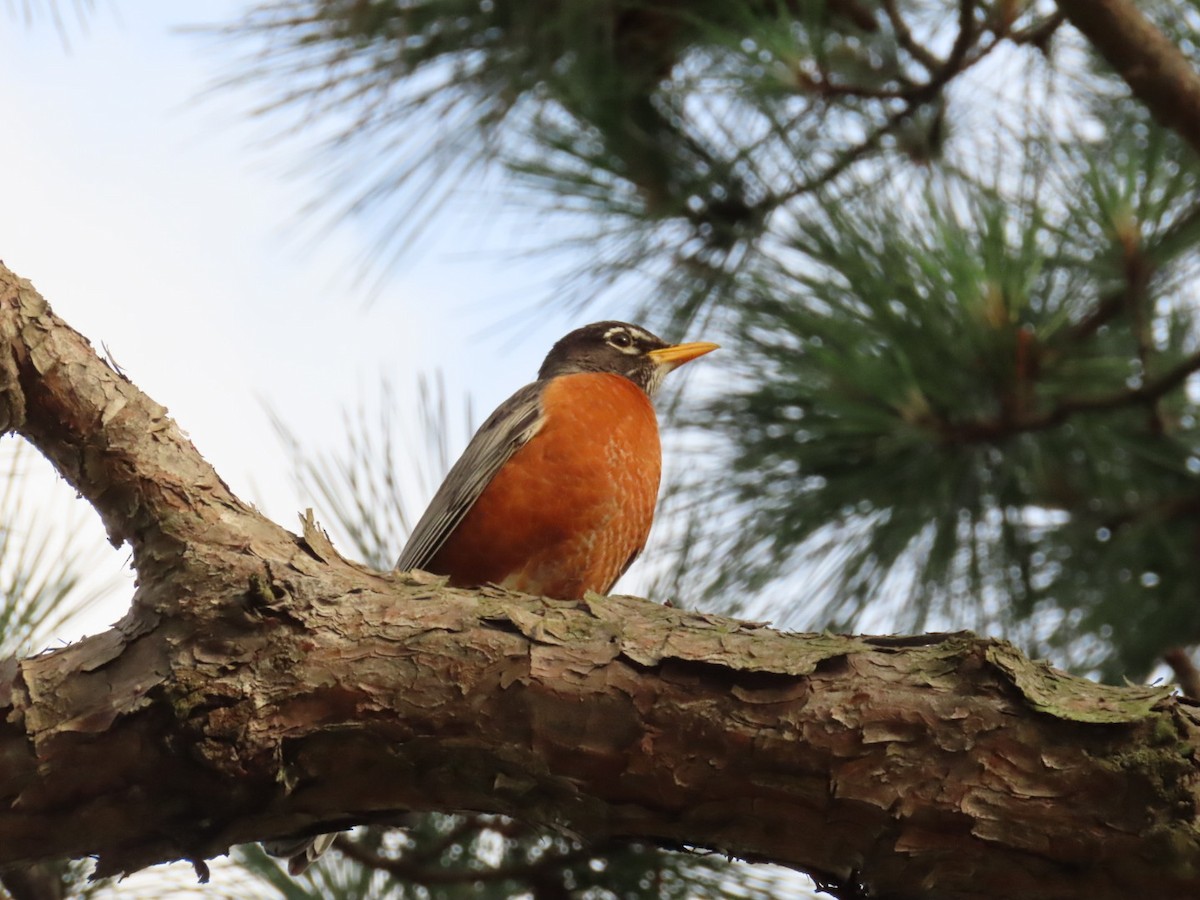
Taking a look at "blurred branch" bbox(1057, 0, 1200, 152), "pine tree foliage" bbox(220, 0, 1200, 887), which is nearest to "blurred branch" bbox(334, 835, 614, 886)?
"pine tree foliage" bbox(220, 0, 1200, 887)

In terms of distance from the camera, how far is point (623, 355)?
4.78m

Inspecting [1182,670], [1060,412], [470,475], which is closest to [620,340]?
[470,475]

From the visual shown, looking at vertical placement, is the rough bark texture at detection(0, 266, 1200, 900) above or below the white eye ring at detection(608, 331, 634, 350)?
below

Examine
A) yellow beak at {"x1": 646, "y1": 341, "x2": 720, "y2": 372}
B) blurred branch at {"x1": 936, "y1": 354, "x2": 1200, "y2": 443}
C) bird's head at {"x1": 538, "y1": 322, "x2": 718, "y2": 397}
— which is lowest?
blurred branch at {"x1": 936, "y1": 354, "x2": 1200, "y2": 443}

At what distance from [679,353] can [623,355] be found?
0.85 ft

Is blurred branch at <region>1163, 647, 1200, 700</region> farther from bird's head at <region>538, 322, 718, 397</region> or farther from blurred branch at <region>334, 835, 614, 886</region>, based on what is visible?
bird's head at <region>538, 322, 718, 397</region>

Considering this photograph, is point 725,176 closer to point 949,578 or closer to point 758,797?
point 949,578

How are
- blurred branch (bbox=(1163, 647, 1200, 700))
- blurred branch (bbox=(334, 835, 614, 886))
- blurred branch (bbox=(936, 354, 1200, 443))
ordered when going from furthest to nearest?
blurred branch (bbox=(936, 354, 1200, 443)), blurred branch (bbox=(334, 835, 614, 886)), blurred branch (bbox=(1163, 647, 1200, 700))

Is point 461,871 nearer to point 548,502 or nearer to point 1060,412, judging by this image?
point 548,502

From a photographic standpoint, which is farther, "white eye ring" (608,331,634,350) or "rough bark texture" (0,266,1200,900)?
"white eye ring" (608,331,634,350)

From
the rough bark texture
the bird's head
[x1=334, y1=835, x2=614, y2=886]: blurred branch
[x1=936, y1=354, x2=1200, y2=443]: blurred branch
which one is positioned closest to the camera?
the rough bark texture

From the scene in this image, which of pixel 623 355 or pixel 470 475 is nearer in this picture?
pixel 470 475

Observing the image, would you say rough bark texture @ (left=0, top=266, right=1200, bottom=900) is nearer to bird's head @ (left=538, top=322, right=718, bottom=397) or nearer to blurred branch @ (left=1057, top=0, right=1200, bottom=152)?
blurred branch @ (left=1057, top=0, right=1200, bottom=152)

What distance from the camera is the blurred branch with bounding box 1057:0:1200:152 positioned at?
3.42 m
